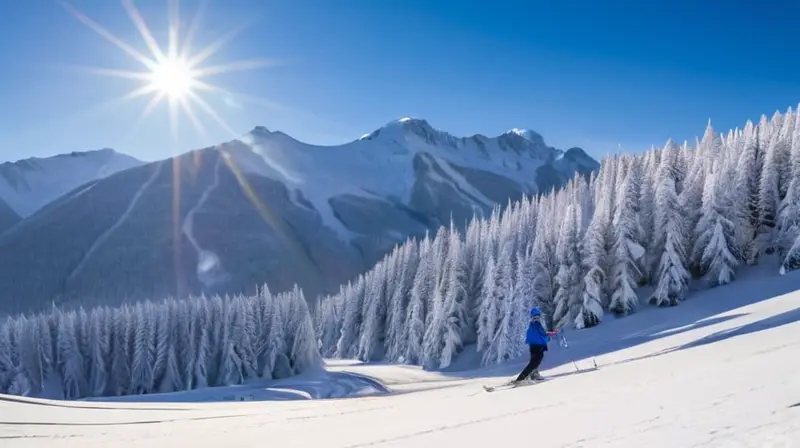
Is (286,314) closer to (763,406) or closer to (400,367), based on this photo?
(400,367)

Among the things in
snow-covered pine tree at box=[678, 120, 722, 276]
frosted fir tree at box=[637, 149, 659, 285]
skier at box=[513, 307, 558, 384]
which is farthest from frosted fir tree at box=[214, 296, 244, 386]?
skier at box=[513, 307, 558, 384]

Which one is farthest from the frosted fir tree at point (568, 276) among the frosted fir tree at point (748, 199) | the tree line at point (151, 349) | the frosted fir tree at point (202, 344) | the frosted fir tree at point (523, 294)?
the frosted fir tree at point (202, 344)

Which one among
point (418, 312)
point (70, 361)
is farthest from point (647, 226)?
point (70, 361)

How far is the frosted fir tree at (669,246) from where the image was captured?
42781 mm

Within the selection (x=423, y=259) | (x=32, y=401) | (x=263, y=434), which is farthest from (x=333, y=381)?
(x=263, y=434)

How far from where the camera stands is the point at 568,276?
48719 mm

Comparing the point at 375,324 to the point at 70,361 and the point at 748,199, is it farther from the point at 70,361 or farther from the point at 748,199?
the point at 748,199

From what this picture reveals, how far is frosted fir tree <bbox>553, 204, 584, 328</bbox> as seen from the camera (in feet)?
156

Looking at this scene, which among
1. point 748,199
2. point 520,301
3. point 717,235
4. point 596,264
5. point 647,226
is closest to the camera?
point 717,235

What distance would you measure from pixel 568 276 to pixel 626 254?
5726 mm

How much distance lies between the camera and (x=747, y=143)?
48.1 metres

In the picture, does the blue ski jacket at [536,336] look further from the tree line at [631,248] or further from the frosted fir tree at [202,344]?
the frosted fir tree at [202,344]

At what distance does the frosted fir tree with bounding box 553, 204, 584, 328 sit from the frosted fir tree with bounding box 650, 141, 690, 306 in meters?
6.51

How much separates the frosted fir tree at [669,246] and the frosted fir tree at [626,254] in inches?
71.3
